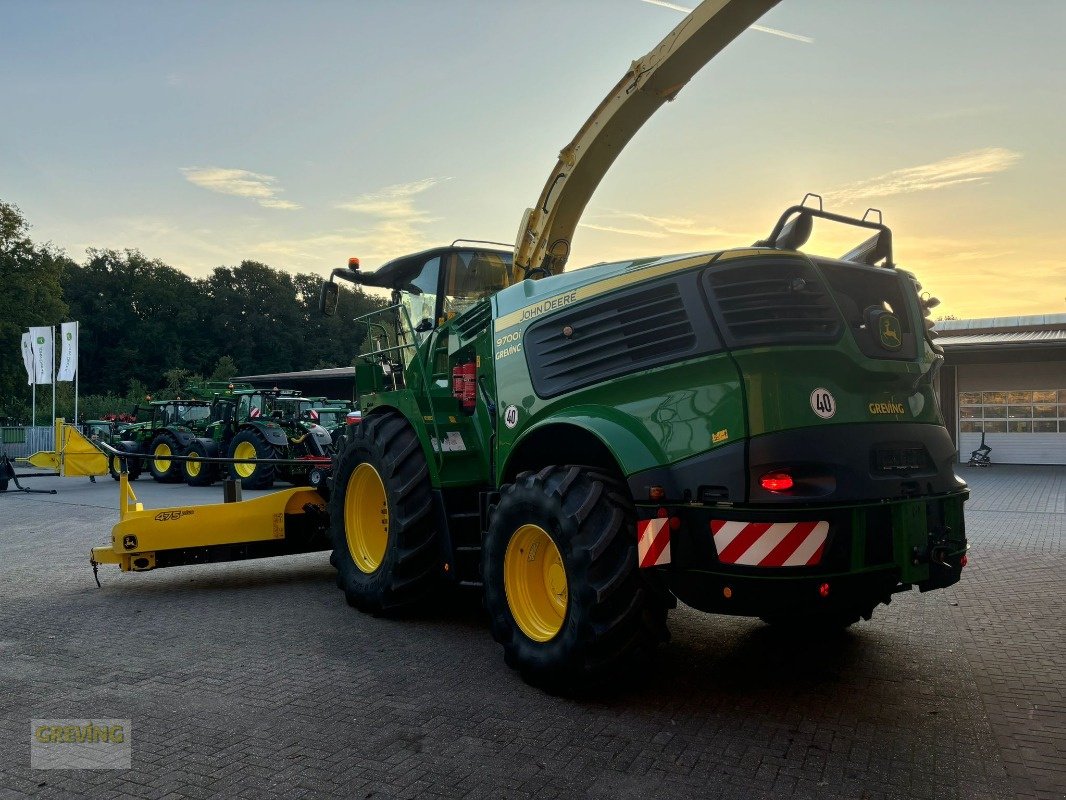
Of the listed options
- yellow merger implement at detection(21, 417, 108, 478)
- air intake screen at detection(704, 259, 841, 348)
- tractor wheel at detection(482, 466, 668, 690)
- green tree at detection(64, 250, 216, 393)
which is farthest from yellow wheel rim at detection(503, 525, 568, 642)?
green tree at detection(64, 250, 216, 393)

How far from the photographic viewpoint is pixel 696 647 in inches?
218

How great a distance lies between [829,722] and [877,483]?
3.88 ft

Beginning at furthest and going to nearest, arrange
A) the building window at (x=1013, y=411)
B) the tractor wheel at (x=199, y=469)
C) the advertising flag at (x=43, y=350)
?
the advertising flag at (x=43, y=350) < the building window at (x=1013, y=411) < the tractor wheel at (x=199, y=469)

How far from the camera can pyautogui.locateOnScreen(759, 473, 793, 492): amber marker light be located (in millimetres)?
4027

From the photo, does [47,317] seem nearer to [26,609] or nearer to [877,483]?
[26,609]

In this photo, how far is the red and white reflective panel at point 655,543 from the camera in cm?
420

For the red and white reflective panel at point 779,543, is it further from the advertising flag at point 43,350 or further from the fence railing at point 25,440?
the fence railing at point 25,440

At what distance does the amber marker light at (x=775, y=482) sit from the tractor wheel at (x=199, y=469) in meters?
17.4

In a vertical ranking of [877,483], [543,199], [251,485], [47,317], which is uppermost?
[47,317]

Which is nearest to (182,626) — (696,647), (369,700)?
(369,700)

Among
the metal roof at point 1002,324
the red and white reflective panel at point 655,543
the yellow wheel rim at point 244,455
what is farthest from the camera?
the metal roof at point 1002,324

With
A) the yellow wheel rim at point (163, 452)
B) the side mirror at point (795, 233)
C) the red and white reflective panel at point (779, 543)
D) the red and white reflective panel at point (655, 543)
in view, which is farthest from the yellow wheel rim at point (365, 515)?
the yellow wheel rim at point (163, 452)

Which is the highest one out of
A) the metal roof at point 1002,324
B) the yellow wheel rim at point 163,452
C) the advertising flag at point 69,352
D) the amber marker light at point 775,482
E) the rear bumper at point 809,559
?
the metal roof at point 1002,324

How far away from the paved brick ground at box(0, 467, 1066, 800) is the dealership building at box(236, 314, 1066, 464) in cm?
1768
